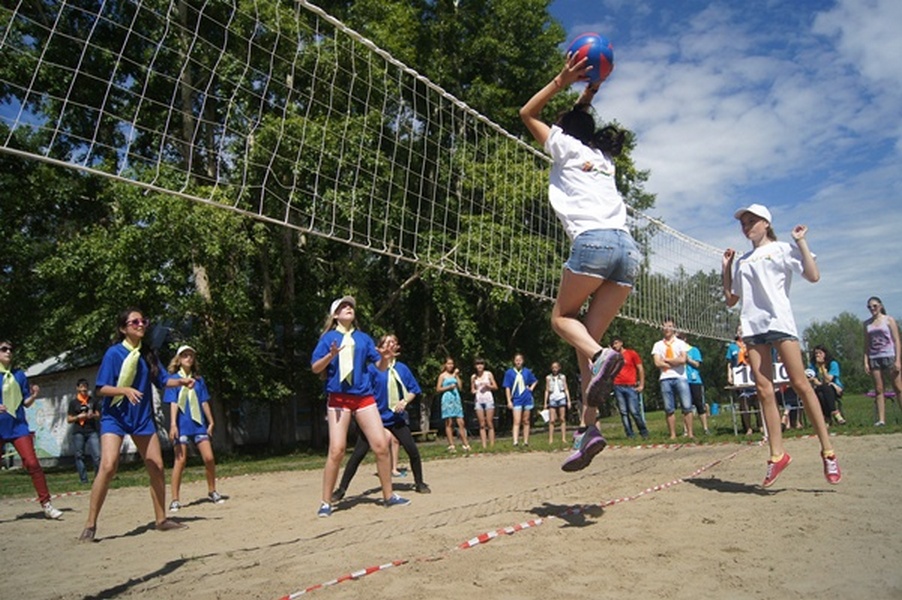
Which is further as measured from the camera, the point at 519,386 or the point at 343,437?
the point at 519,386

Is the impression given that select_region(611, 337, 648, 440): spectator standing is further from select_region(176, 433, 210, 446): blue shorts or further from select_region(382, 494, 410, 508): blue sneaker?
select_region(176, 433, 210, 446): blue shorts

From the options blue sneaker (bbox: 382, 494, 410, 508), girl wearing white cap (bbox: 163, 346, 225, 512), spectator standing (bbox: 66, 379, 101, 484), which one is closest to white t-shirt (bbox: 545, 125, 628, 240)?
blue sneaker (bbox: 382, 494, 410, 508)

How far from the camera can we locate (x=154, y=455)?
571 centimetres

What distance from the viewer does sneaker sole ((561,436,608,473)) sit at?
430 centimetres

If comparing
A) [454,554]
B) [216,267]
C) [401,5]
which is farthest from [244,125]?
A: [454,554]

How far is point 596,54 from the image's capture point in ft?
14.2

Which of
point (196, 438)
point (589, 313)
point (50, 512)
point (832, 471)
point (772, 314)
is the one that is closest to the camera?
point (589, 313)

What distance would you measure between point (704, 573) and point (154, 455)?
4333 millimetres

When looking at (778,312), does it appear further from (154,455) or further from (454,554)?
(154,455)

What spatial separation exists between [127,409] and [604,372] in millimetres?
3850

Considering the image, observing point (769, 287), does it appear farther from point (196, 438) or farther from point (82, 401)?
point (82, 401)

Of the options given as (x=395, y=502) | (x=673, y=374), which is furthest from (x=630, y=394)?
(x=395, y=502)

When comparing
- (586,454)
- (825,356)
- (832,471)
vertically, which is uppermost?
(825,356)

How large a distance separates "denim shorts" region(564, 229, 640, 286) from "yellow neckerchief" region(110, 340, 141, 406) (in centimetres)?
353
